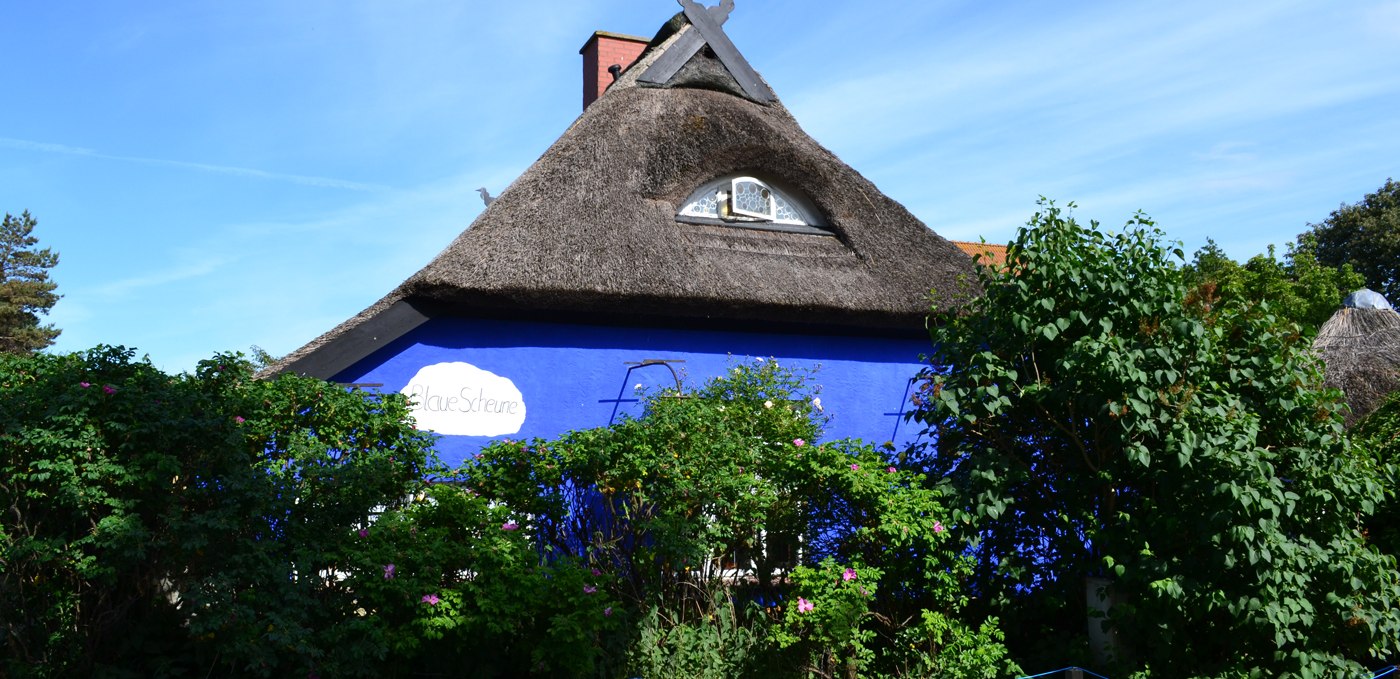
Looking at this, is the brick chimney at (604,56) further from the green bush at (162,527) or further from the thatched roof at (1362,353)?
the green bush at (162,527)

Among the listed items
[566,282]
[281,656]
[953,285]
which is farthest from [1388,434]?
[281,656]

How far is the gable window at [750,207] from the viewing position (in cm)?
1108

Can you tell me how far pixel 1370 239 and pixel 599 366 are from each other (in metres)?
28.9

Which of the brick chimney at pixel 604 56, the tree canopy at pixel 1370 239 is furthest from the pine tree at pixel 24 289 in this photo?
the tree canopy at pixel 1370 239

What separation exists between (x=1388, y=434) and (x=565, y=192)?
6.84 m

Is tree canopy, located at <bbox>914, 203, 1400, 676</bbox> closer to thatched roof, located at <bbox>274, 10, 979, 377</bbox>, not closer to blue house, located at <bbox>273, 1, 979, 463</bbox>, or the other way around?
blue house, located at <bbox>273, 1, 979, 463</bbox>

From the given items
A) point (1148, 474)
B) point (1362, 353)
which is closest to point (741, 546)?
point (1148, 474)

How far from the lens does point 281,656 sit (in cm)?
593

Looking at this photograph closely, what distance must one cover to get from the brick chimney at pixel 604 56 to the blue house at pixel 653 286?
14.7ft

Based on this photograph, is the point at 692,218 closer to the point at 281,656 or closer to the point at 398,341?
the point at 398,341

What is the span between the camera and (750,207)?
37.1ft

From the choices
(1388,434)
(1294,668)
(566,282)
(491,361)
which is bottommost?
(1294,668)

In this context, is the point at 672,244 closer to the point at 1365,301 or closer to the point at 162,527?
the point at 162,527

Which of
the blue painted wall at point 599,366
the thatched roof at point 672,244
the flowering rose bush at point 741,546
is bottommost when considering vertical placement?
the flowering rose bush at point 741,546
